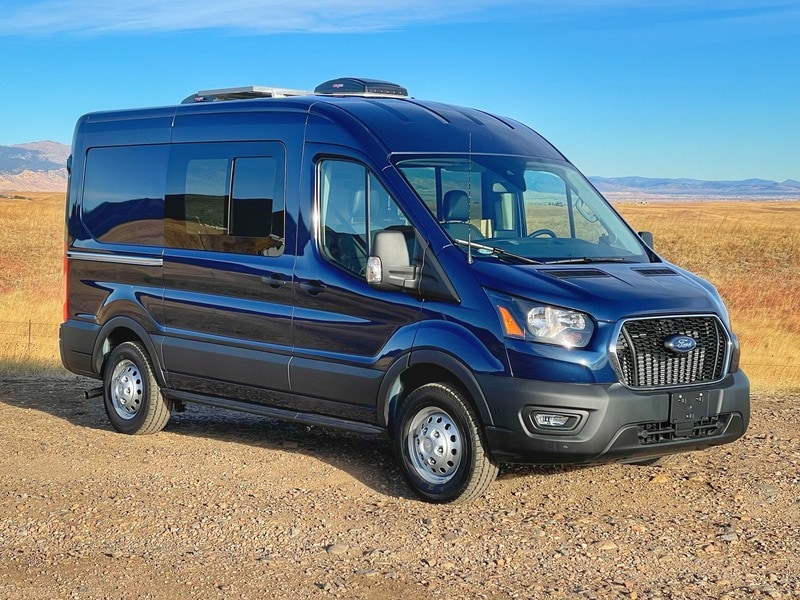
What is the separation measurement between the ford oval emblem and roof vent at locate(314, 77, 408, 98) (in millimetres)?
3256

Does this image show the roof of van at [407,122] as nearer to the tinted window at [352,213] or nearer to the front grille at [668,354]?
the tinted window at [352,213]

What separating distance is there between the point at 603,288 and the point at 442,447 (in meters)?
1.36

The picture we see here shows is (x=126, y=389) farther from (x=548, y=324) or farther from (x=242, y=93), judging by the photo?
(x=548, y=324)

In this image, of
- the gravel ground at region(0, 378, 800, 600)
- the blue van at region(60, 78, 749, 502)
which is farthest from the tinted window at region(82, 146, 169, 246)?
the gravel ground at region(0, 378, 800, 600)

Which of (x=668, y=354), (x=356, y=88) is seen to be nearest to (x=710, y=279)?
(x=356, y=88)

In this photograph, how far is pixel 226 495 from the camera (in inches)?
285

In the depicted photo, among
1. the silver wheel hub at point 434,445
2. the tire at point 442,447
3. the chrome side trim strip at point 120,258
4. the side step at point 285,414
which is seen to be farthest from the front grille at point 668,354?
the chrome side trim strip at point 120,258

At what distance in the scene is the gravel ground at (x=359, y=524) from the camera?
18.1 feet

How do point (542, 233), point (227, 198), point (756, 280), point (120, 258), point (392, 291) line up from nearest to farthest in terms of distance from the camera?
point (392, 291) → point (542, 233) → point (227, 198) → point (120, 258) → point (756, 280)

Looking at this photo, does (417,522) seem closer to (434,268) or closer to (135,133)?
(434,268)

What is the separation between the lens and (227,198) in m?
8.55

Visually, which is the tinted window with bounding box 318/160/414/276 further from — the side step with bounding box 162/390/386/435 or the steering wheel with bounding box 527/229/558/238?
the side step with bounding box 162/390/386/435

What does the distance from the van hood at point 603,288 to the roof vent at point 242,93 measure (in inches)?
113

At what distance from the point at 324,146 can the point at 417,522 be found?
269 cm
